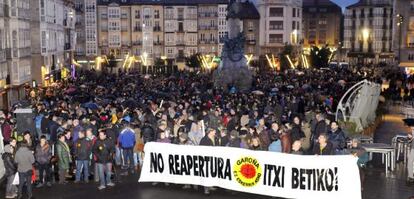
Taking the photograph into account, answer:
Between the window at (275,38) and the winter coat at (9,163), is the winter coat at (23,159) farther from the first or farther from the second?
the window at (275,38)

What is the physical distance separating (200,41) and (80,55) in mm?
22928

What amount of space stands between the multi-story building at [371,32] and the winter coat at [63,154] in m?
116

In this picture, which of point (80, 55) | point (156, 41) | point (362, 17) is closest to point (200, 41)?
point (156, 41)

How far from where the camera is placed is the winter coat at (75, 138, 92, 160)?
18750 mm

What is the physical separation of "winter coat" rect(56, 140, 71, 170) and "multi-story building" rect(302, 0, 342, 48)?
378ft

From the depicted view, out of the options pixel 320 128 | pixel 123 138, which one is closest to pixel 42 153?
pixel 123 138

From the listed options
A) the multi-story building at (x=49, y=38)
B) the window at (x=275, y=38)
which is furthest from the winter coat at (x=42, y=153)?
→ the window at (x=275, y=38)

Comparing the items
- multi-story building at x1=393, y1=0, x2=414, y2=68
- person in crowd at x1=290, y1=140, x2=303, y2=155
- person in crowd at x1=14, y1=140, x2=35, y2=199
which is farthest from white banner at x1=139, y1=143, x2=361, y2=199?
multi-story building at x1=393, y1=0, x2=414, y2=68

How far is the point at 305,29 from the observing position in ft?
434

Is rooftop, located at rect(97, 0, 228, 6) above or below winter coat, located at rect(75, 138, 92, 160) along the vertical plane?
above

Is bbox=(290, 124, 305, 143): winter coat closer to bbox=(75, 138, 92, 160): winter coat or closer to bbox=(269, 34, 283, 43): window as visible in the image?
bbox=(75, 138, 92, 160): winter coat

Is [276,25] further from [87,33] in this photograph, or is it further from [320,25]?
[87,33]

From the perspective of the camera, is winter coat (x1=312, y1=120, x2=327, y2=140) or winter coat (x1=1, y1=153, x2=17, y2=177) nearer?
winter coat (x1=1, y1=153, x2=17, y2=177)

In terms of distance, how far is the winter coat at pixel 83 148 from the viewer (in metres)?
18.8
